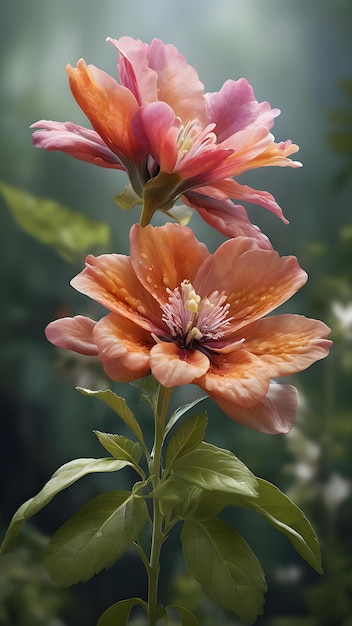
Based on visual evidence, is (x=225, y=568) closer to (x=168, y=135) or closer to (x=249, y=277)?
(x=249, y=277)

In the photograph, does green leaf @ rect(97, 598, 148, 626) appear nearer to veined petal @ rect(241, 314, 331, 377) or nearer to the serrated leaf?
the serrated leaf

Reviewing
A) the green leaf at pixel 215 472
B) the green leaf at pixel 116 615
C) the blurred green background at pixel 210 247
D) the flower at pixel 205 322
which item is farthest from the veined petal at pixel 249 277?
the blurred green background at pixel 210 247

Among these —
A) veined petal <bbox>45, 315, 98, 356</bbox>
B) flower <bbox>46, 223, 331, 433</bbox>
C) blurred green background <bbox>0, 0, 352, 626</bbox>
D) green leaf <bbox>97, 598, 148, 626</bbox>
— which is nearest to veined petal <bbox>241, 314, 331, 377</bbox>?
flower <bbox>46, 223, 331, 433</bbox>

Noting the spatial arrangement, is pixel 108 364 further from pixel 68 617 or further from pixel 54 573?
pixel 68 617

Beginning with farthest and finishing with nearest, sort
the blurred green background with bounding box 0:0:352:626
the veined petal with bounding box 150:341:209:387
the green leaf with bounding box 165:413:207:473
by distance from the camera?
the blurred green background with bounding box 0:0:352:626 < the green leaf with bounding box 165:413:207:473 < the veined petal with bounding box 150:341:209:387

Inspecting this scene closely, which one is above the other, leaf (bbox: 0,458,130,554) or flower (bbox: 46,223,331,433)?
flower (bbox: 46,223,331,433)

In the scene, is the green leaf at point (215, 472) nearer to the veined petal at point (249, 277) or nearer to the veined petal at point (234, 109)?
the veined petal at point (249, 277)
